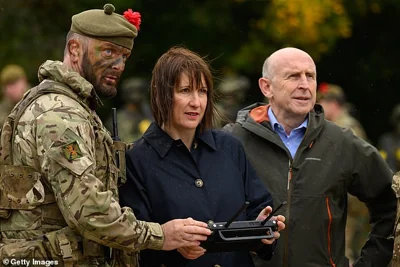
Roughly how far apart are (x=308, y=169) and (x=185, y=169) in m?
1.11

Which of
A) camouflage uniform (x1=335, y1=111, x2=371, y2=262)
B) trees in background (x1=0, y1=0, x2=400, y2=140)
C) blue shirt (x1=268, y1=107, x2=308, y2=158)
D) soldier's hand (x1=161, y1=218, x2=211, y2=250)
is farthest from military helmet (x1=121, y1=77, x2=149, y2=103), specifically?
soldier's hand (x1=161, y1=218, x2=211, y2=250)

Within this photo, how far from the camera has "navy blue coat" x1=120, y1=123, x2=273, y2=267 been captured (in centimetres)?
656

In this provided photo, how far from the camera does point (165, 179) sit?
6613mm

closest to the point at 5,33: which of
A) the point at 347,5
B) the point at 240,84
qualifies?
the point at 240,84

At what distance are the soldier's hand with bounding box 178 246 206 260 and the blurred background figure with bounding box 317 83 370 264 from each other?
5348 mm

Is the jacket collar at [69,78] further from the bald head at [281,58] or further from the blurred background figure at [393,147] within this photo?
the blurred background figure at [393,147]

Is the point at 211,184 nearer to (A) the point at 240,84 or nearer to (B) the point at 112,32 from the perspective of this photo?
(B) the point at 112,32

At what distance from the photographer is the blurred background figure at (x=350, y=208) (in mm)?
12727

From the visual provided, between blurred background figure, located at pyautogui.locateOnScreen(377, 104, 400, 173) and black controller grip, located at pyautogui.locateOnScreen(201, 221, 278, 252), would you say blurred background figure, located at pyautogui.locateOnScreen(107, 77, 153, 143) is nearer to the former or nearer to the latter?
blurred background figure, located at pyautogui.locateOnScreen(377, 104, 400, 173)

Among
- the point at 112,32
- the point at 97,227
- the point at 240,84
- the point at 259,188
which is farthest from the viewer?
the point at 240,84

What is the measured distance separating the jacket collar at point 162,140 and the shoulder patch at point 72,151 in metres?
0.83

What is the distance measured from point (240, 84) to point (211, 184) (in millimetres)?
8812

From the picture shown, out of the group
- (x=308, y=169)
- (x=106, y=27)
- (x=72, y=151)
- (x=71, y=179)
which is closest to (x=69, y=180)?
(x=71, y=179)

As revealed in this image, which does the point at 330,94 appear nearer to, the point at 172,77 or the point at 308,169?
the point at 308,169
